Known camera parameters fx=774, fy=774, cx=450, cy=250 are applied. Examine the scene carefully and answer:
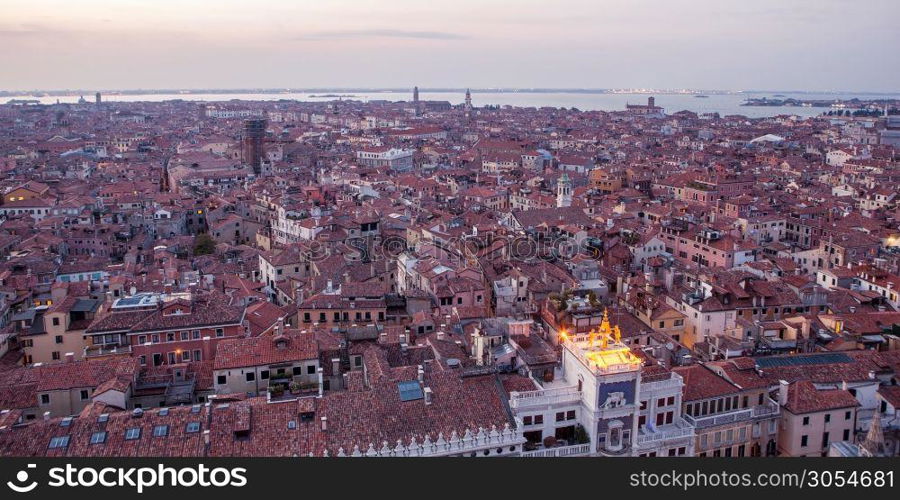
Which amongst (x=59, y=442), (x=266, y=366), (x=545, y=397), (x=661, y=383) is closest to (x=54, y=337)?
(x=266, y=366)

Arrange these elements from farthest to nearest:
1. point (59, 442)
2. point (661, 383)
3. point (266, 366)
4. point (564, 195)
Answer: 1. point (564, 195)
2. point (266, 366)
3. point (661, 383)
4. point (59, 442)

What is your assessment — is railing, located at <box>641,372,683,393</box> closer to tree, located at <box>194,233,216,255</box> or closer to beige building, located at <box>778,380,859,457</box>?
beige building, located at <box>778,380,859,457</box>

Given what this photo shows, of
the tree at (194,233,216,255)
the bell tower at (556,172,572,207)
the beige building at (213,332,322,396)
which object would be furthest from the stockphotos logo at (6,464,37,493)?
the bell tower at (556,172,572,207)

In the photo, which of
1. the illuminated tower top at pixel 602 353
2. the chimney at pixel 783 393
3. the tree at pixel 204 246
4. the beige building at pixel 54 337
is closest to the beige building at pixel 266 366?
the illuminated tower top at pixel 602 353

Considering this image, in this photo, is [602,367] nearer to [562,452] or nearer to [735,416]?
[562,452]

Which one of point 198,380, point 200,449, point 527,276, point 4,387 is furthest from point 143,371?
point 527,276

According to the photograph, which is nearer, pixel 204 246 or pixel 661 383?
pixel 661 383

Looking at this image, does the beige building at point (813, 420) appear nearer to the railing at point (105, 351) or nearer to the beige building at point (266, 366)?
the beige building at point (266, 366)
